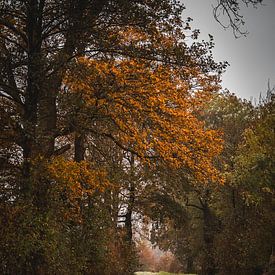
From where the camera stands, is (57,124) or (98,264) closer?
(57,124)

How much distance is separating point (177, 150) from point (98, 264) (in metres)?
5.60

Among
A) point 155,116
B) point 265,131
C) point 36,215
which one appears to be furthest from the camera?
point 265,131

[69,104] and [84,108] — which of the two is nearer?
[69,104]

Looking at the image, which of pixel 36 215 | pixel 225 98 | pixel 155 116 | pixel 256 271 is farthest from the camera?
pixel 225 98

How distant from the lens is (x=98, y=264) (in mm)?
13594

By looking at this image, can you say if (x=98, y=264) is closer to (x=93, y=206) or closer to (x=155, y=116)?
(x=93, y=206)

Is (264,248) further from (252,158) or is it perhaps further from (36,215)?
(36,215)

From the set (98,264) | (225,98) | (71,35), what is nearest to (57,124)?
(71,35)

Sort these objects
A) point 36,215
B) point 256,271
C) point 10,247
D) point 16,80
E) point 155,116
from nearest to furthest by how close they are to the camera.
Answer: point 10,247, point 36,215, point 16,80, point 155,116, point 256,271

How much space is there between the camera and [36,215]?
823 centimetres

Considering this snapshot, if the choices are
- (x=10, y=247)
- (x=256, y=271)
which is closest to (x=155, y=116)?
(x=10, y=247)

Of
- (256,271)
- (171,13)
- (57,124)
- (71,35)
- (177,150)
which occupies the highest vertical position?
(171,13)

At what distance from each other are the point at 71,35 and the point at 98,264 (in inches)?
337

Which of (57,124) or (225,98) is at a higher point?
(225,98)
